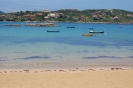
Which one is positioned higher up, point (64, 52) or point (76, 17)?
point (64, 52)

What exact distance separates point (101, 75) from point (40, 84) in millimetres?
3672

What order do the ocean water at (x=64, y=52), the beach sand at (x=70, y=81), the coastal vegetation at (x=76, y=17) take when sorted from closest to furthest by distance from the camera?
the beach sand at (x=70, y=81) → the ocean water at (x=64, y=52) → the coastal vegetation at (x=76, y=17)

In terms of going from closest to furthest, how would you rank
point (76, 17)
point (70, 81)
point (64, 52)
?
point (70, 81) < point (64, 52) < point (76, 17)

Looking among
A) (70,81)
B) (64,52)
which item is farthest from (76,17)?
(70,81)

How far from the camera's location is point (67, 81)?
10.8 metres

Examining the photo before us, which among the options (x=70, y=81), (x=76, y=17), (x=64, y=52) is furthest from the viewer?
(x=76, y=17)

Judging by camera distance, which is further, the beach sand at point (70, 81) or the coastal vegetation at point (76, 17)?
the coastal vegetation at point (76, 17)

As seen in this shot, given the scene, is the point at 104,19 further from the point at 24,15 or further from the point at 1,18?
the point at 1,18

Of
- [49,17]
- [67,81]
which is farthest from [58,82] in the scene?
[49,17]

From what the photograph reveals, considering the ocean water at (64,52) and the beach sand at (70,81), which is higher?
the beach sand at (70,81)

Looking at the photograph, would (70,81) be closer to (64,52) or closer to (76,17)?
(64,52)

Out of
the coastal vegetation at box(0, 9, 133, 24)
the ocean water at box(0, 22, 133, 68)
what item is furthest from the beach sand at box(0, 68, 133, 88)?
the coastal vegetation at box(0, 9, 133, 24)

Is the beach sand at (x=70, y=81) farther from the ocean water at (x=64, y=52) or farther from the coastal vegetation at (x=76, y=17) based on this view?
the coastal vegetation at (x=76, y=17)

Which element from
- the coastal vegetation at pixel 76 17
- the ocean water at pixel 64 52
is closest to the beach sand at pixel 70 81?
the ocean water at pixel 64 52
